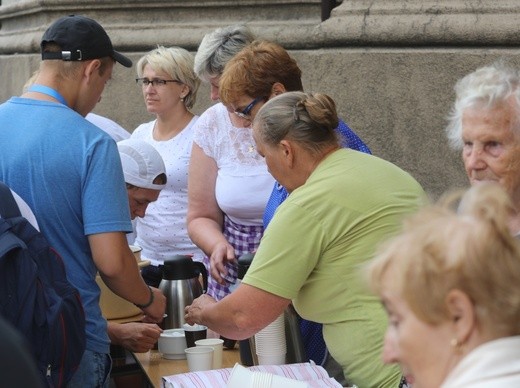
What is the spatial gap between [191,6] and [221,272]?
3.60 metres

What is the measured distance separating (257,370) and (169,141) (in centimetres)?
231

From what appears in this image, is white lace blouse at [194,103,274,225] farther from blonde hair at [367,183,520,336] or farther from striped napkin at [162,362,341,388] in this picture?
blonde hair at [367,183,520,336]

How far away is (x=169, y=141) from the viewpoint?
548 centimetres

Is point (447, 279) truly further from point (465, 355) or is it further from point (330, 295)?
point (330, 295)

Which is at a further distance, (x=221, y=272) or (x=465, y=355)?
(x=221, y=272)

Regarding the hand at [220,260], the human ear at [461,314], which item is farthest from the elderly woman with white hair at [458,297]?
the hand at [220,260]

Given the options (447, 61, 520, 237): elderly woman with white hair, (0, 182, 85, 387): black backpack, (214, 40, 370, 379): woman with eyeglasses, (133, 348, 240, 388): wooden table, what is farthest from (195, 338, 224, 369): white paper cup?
(447, 61, 520, 237): elderly woman with white hair

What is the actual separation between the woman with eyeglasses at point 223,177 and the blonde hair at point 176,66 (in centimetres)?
71

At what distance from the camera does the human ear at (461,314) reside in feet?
5.77

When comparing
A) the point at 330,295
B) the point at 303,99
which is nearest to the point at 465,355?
the point at 330,295

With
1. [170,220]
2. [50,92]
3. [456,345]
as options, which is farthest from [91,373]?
[456,345]

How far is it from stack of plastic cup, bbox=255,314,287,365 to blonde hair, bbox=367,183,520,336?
168 centimetres

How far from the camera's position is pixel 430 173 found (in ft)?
18.6

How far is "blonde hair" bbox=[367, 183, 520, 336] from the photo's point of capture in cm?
177
